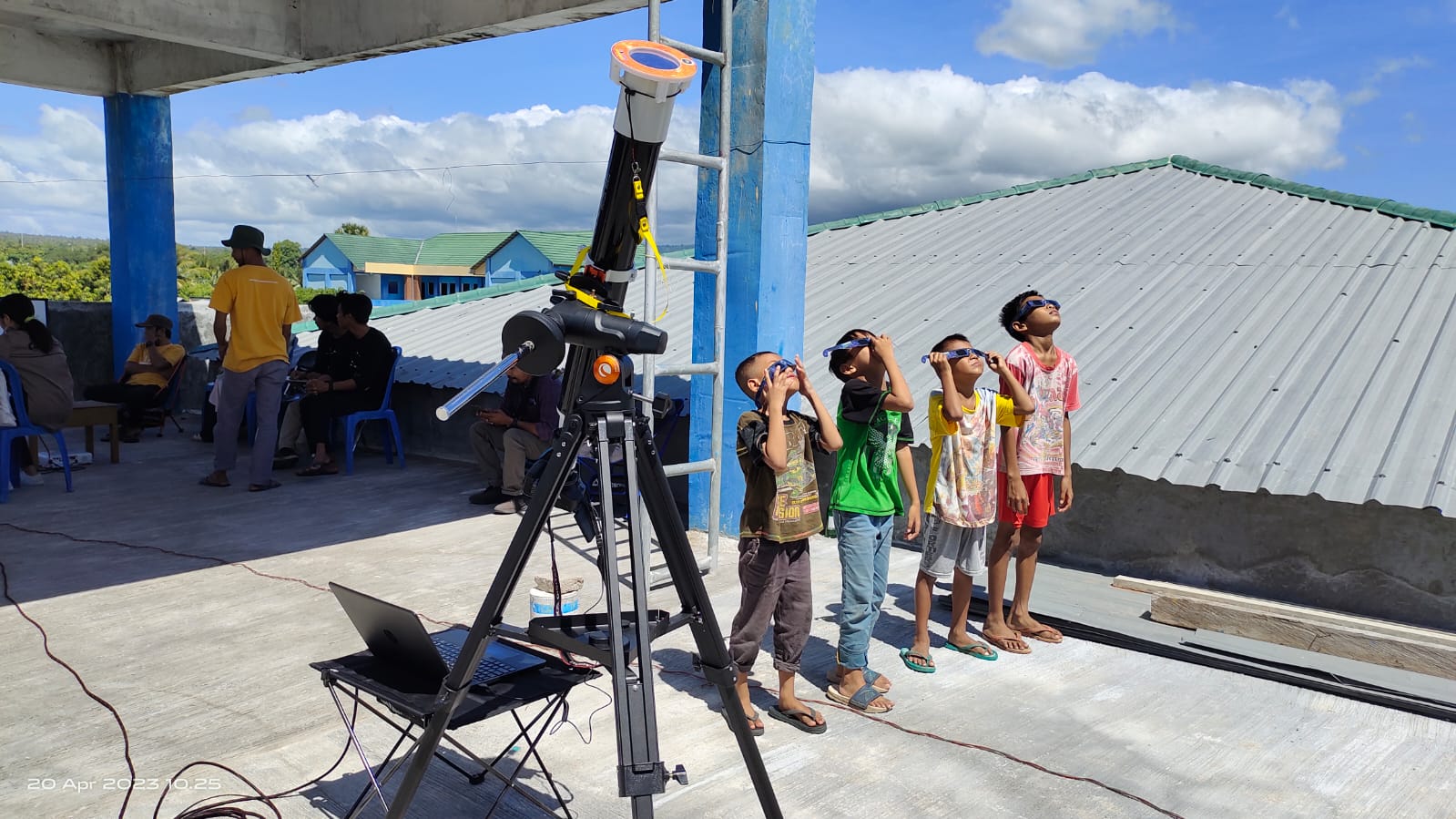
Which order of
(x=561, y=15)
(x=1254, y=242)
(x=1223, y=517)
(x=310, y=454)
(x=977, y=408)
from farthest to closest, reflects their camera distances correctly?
(x=310, y=454), (x=1254, y=242), (x=561, y=15), (x=1223, y=517), (x=977, y=408)

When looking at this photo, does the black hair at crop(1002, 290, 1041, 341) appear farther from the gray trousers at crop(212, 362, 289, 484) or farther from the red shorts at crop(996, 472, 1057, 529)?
the gray trousers at crop(212, 362, 289, 484)

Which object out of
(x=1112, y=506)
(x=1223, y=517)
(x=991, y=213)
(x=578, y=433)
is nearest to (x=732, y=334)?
(x=1112, y=506)

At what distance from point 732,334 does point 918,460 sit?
5.05 feet

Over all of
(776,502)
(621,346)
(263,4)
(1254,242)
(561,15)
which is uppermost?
(263,4)

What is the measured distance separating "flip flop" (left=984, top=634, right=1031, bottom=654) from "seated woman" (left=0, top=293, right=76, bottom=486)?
725 cm

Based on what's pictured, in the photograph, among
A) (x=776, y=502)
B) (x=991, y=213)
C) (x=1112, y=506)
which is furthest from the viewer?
(x=991, y=213)

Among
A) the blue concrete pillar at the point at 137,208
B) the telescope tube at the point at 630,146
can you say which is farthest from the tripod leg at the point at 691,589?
the blue concrete pillar at the point at 137,208

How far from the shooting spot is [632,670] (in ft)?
8.04

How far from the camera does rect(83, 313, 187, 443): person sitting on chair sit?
10.6m

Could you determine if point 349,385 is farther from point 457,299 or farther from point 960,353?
point 960,353

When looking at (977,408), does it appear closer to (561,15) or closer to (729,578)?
(729,578)

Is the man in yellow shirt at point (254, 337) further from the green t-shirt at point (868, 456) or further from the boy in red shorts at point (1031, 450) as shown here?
the boy in red shorts at point (1031, 450)

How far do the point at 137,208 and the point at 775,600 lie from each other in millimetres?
11385

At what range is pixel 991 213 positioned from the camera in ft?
37.0
